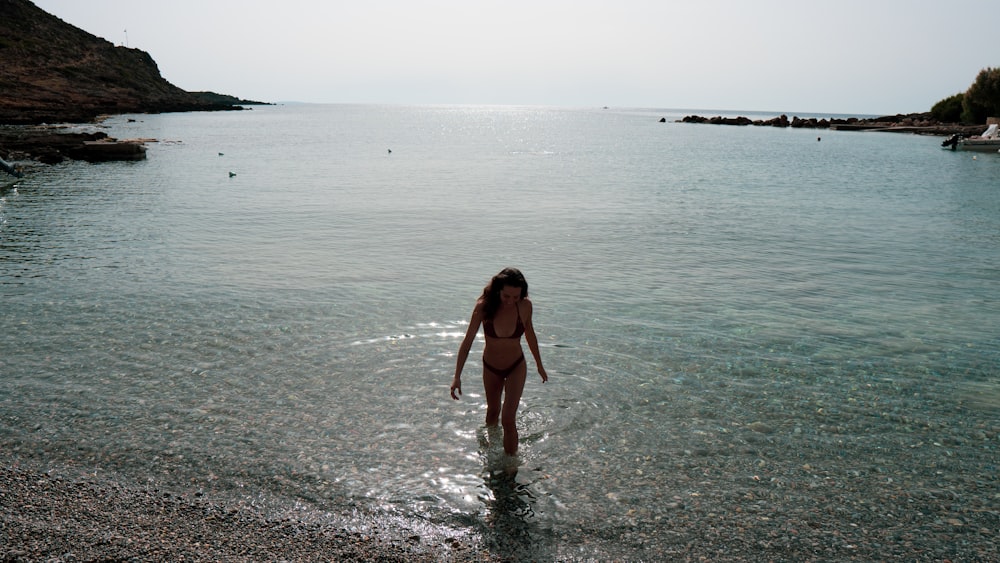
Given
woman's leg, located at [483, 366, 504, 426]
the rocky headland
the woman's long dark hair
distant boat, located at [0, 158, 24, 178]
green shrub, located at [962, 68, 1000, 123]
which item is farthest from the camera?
green shrub, located at [962, 68, 1000, 123]

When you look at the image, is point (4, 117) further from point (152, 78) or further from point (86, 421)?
point (152, 78)

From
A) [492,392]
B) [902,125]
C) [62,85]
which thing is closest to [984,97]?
[902,125]

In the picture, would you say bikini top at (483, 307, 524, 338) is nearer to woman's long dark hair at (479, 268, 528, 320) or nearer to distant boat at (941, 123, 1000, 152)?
woman's long dark hair at (479, 268, 528, 320)

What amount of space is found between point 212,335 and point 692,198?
1217 inches

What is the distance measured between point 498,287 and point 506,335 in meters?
0.65

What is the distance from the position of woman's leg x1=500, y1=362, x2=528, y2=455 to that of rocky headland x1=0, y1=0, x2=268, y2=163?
5267 cm

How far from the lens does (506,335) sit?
7.05 meters

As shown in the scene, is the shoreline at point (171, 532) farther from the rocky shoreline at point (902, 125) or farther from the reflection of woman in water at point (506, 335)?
the rocky shoreline at point (902, 125)

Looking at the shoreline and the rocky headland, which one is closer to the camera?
the shoreline

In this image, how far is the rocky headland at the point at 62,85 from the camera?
52656 millimetres

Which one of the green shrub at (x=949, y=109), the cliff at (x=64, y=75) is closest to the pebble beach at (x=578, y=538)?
the cliff at (x=64, y=75)

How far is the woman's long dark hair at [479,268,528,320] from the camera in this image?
659 centimetres

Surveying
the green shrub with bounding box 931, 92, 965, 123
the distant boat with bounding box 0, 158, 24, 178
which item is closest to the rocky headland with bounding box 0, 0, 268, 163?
the distant boat with bounding box 0, 158, 24, 178

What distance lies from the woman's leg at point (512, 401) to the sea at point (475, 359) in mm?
377
